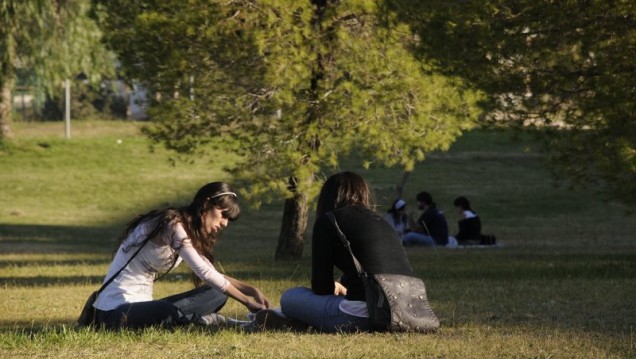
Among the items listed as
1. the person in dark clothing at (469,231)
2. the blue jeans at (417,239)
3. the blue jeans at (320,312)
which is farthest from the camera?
the person in dark clothing at (469,231)

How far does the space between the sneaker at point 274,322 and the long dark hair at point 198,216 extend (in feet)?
2.03

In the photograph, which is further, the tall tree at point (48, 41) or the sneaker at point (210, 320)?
the tall tree at point (48, 41)

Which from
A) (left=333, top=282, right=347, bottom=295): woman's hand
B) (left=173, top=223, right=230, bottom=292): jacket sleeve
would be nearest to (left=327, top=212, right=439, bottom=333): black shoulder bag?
(left=333, top=282, right=347, bottom=295): woman's hand

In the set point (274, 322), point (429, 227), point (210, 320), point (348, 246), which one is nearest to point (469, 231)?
point (429, 227)

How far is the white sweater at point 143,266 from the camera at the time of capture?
346 inches

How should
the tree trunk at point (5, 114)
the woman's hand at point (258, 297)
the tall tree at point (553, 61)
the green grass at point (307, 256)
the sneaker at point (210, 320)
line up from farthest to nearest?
the tree trunk at point (5, 114) → the tall tree at point (553, 61) → the sneaker at point (210, 320) → the woman's hand at point (258, 297) → the green grass at point (307, 256)

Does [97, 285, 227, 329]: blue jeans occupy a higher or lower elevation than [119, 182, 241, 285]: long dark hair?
lower

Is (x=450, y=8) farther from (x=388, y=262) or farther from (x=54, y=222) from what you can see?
(x=54, y=222)

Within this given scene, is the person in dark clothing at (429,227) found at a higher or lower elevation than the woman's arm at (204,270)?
lower

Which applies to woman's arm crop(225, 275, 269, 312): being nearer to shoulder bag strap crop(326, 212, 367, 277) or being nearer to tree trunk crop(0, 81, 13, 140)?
shoulder bag strap crop(326, 212, 367, 277)

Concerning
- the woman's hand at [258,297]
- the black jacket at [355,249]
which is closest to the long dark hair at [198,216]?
the woman's hand at [258,297]

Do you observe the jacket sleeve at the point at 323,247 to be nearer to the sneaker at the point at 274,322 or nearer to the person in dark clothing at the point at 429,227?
the sneaker at the point at 274,322

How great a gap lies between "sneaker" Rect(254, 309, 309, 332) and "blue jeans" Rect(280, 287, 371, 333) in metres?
0.05

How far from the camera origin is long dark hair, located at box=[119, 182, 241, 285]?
28.9 ft
